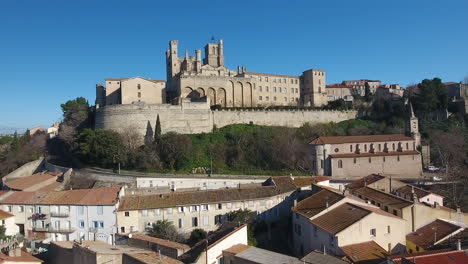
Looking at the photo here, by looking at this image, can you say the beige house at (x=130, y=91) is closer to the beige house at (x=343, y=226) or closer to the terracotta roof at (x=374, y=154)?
the terracotta roof at (x=374, y=154)

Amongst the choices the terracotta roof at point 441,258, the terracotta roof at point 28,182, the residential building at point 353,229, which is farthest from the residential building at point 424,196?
the terracotta roof at point 28,182

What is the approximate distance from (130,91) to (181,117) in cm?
927

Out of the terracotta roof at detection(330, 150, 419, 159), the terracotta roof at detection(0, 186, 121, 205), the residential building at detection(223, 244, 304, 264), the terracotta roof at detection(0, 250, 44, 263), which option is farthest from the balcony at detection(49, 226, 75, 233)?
the terracotta roof at detection(330, 150, 419, 159)

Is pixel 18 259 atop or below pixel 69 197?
below

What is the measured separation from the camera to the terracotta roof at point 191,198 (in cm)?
3268

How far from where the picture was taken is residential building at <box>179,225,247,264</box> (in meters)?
21.6

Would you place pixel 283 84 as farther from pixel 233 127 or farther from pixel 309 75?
pixel 233 127

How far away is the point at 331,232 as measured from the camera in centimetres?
2444

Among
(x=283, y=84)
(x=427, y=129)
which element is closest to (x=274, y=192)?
(x=427, y=129)

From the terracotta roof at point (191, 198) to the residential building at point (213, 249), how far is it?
29.0 ft

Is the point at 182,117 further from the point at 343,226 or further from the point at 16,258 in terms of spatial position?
the point at 16,258

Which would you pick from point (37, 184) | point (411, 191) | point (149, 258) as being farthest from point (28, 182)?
point (411, 191)

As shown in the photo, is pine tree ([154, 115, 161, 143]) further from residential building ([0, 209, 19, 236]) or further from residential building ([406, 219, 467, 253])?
residential building ([406, 219, 467, 253])

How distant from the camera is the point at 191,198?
3369 cm
